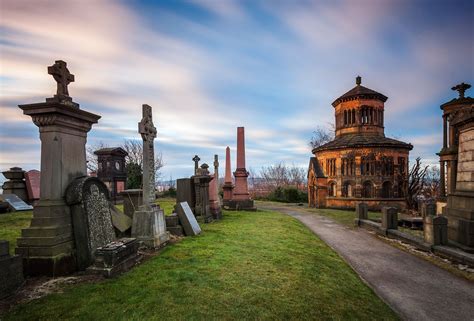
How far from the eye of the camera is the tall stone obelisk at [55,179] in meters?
4.98

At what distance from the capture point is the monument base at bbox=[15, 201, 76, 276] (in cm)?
493

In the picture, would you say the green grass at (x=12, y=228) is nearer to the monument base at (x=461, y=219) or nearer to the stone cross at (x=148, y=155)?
the stone cross at (x=148, y=155)

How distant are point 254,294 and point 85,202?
4047 millimetres

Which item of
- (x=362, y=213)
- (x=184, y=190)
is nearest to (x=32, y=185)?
(x=184, y=190)

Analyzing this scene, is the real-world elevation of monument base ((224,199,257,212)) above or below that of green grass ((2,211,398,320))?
below

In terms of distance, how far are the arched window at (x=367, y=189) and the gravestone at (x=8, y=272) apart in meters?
25.0

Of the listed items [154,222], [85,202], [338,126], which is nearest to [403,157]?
[338,126]

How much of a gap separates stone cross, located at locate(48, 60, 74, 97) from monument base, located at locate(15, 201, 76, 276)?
98.1 inches

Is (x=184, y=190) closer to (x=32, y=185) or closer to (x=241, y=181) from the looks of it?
(x=241, y=181)

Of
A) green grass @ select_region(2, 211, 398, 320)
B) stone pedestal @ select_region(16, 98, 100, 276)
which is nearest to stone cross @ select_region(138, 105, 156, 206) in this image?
green grass @ select_region(2, 211, 398, 320)

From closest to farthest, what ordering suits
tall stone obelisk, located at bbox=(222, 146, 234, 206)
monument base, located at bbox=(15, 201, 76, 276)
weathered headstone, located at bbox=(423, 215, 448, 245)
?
monument base, located at bbox=(15, 201, 76, 276) → weathered headstone, located at bbox=(423, 215, 448, 245) → tall stone obelisk, located at bbox=(222, 146, 234, 206)

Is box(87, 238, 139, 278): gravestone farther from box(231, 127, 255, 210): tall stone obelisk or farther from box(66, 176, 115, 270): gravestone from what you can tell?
box(231, 127, 255, 210): tall stone obelisk

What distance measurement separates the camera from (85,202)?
5574 mm

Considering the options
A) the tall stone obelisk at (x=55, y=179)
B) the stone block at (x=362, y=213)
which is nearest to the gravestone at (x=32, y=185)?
the tall stone obelisk at (x=55, y=179)
